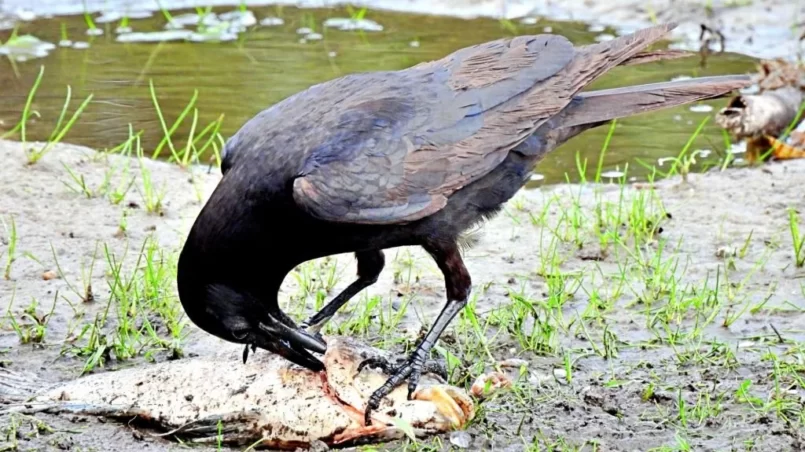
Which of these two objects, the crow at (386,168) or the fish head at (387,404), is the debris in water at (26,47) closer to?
the crow at (386,168)

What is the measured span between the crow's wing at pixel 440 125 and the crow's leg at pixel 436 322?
10.8 inches

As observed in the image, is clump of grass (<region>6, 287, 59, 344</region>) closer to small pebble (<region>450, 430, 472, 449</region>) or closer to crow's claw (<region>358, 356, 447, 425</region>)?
crow's claw (<region>358, 356, 447, 425</region>)

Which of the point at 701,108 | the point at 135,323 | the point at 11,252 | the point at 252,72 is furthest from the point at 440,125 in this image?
the point at 252,72

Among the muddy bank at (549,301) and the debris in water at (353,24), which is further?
the debris in water at (353,24)

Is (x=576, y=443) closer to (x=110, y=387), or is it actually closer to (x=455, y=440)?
(x=455, y=440)

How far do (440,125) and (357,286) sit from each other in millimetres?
862

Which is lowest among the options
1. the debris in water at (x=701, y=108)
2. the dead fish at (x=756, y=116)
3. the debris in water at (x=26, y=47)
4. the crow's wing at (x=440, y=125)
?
the debris in water at (x=701, y=108)

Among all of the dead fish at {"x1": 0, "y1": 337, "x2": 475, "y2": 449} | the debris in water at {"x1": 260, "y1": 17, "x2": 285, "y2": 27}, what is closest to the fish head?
the dead fish at {"x1": 0, "y1": 337, "x2": 475, "y2": 449}

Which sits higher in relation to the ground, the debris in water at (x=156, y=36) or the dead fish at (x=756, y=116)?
the debris in water at (x=156, y=36)

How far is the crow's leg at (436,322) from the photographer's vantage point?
4258 mm

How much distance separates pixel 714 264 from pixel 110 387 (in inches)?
114

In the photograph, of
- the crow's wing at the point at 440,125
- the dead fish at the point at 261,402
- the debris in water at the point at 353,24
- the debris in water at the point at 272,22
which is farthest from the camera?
the debris in water at the point at 272,22

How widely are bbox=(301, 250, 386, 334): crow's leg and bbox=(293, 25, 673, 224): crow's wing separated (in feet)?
2.23

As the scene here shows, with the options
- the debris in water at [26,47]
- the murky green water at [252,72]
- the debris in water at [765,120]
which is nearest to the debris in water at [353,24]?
the murky green water at [252,72]
